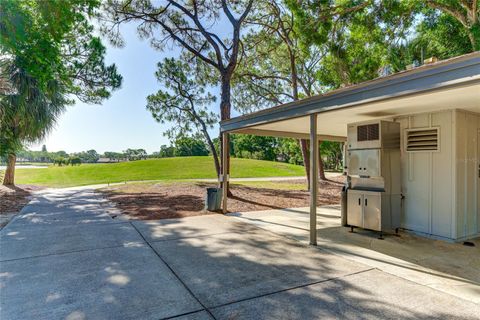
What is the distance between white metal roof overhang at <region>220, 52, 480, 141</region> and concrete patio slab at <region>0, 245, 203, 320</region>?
3.28m

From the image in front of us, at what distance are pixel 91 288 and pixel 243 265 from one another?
186 centimetres

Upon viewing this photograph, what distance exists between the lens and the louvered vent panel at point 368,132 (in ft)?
17.8

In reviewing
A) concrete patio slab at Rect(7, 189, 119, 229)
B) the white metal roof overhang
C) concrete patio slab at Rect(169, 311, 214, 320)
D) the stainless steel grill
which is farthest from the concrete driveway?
the white metal roof overhang

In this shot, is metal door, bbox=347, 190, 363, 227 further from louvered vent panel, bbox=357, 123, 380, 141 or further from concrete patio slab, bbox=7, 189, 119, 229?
concrete patio slab, bbox=7, 189, 119, 229

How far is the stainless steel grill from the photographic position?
530cm

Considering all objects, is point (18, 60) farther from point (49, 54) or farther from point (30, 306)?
point (30, 306)

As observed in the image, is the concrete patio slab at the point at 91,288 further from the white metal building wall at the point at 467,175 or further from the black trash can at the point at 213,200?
the white metal building wall at the point at 467,175

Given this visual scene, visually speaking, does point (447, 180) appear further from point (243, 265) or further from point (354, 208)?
point (243, 265)

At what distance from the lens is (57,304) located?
9.18 ft

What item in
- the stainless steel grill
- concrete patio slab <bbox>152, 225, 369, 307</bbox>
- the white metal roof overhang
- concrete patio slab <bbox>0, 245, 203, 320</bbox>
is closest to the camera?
concrete patio slab <bbox>0, 245, 203, 320</bbox>

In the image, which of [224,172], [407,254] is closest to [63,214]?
[224,172]

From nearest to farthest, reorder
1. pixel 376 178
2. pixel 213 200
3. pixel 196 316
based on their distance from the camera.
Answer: pixel 196 316 → pixel 376 178 → pixel 213 200

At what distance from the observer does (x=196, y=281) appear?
3355 mm

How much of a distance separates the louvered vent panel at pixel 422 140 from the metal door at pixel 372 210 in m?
1.24
